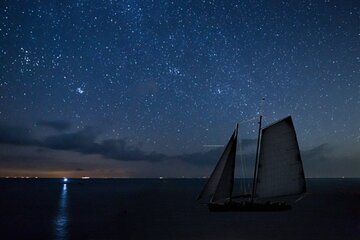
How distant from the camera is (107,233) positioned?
53.2 meters

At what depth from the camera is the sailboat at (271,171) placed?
5197cm

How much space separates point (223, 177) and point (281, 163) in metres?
8.75

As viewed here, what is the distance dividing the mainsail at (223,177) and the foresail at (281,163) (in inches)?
184

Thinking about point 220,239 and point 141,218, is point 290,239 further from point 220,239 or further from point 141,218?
point 141,218

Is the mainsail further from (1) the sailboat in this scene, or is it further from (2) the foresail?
(2) the foresail

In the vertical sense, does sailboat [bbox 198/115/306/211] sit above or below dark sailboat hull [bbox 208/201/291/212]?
above

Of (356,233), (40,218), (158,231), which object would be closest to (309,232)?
(356,233)

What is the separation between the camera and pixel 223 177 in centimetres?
5656

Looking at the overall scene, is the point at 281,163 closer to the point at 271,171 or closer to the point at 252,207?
the point at 271,171

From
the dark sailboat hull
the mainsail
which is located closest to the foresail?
the dark sailboat hull

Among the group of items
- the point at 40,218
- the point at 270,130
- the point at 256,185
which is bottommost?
the point at 40,218

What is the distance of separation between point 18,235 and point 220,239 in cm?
2718

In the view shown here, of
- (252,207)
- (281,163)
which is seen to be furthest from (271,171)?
(252,207)

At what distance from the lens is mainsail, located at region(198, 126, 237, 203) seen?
5647 centimetres
